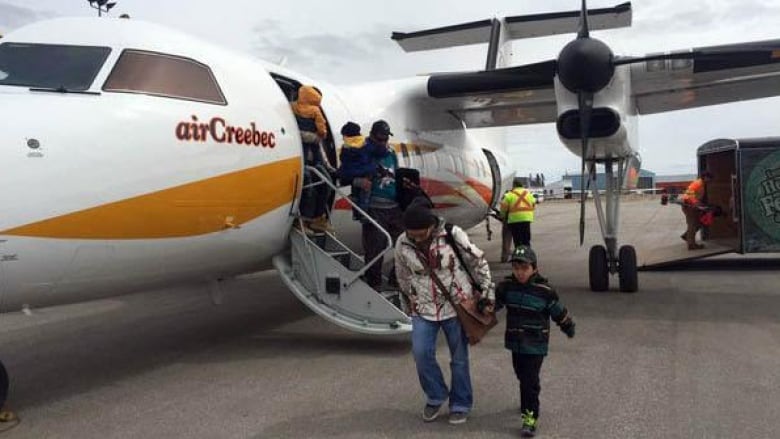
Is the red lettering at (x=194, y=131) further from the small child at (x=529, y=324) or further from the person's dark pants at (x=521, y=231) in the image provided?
the person's dark pants at (x=521, y=231)

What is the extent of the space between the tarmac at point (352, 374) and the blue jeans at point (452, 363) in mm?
169

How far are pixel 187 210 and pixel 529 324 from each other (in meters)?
2.79

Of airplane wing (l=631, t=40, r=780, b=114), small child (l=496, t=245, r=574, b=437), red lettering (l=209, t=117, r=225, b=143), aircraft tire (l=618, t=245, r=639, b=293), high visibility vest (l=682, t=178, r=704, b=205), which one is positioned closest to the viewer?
small child (l=496, t=245, r=574, b=437)

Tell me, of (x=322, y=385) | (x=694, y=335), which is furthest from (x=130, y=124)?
(x=694, y=335)

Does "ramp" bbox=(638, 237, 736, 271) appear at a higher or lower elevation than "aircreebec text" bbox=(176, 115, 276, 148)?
lower

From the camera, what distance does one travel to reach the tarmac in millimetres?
4574

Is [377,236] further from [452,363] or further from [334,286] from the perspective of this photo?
[452,363]

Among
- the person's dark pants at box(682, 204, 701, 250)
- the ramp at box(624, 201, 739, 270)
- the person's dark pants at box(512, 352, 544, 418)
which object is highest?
the person's dark pants at box(682, 204, 701, 250)

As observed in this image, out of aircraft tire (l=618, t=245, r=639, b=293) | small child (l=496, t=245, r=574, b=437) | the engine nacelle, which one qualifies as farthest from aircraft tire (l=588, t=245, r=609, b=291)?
small child (l=496, t=245, r=574, b=437)

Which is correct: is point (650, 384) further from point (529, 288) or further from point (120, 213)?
point (120, 213)

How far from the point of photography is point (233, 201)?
5.84 meters

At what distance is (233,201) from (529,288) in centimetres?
271

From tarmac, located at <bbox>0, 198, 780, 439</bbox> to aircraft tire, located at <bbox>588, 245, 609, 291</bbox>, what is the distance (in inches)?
10.0

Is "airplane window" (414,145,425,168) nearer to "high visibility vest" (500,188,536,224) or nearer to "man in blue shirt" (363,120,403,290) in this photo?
"man in blue shirt" (363,120,403,290)
